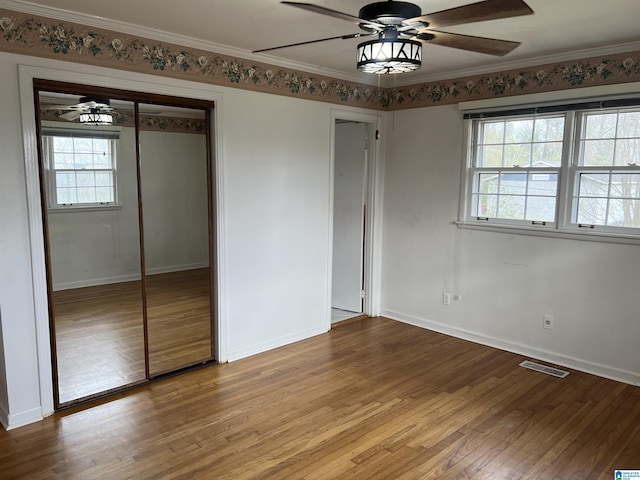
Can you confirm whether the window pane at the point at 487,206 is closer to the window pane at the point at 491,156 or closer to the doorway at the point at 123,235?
the window pane at the point at 491,156

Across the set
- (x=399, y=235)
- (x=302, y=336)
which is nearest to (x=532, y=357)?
(x=399, y=235)

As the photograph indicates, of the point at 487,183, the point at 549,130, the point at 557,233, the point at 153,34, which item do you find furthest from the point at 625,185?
the point at 153,34

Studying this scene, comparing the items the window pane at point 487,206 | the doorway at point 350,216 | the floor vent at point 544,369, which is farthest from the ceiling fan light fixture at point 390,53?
the floor vent at point 544,369

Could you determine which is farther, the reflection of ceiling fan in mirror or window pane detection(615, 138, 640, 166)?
window pane detection(615, 138, 640, 166)

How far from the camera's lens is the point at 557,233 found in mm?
3863

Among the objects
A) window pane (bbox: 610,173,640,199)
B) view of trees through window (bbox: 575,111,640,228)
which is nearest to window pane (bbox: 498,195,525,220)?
view of trees through window (bbox: 575,111,640,228)

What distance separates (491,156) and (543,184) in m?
0.55

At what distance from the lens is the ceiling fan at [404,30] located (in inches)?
80.2

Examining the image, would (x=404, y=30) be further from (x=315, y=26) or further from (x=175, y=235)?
(x=175, y=235)

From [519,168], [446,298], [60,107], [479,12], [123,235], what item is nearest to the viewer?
[479,12]

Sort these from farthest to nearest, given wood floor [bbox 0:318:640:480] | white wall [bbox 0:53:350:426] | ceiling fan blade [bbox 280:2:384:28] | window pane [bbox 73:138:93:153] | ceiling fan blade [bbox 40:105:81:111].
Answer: window pane [bbox 73:138:93:153] → ceiling fan blade [bbox 40:105:81:111] → white wall [bbox 0:53:350:426] → wood floor [bbox 0:318:640:480] → ceiling fan blade [bbox 280:2:384:28]

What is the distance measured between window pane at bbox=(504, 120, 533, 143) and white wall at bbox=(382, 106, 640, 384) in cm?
45

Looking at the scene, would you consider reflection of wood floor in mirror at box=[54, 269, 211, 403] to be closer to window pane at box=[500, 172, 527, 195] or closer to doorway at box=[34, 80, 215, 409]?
doorway at box=[34, 80, 215, 409]

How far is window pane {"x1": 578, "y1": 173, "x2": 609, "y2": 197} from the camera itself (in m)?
3.66
